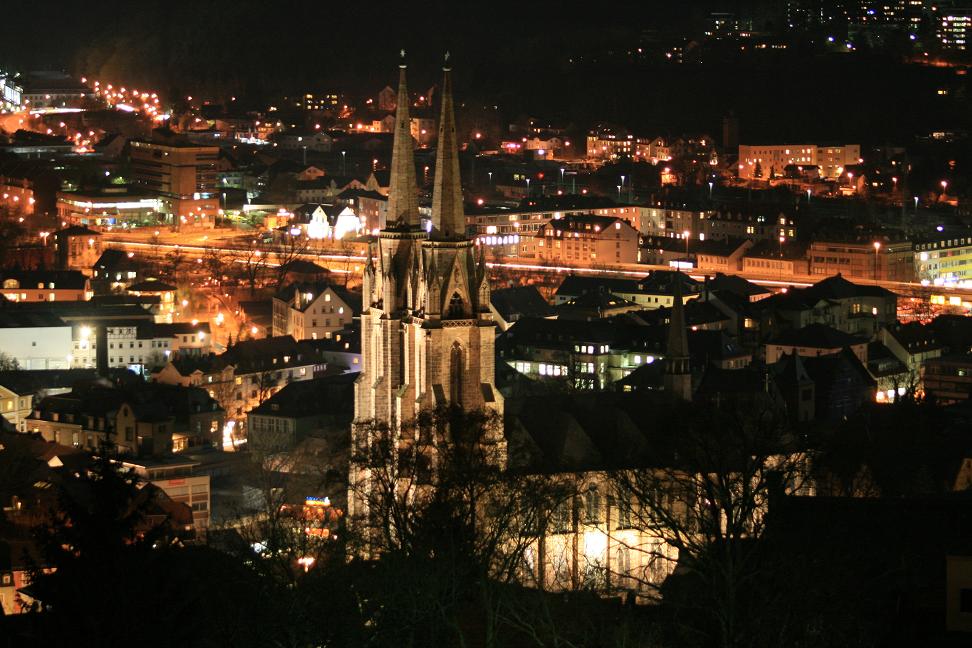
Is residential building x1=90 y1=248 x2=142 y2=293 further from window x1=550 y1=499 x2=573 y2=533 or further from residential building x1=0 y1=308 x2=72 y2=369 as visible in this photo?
window x1=550 y1=499 x2=573 y2=533

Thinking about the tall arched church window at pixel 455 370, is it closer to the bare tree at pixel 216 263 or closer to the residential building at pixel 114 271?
the residential building at pixel 114 271

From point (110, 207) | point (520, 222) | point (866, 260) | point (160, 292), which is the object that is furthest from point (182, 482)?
point (110, 207)

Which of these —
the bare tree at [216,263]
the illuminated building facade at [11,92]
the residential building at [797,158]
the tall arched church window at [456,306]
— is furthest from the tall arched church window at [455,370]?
the illuminated building facade at [11,92]

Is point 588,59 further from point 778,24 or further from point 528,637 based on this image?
point 528,637

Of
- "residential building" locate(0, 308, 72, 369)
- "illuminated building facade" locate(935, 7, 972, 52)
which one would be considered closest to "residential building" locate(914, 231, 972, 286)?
"residential building" locate(0, 308, 72, 369)

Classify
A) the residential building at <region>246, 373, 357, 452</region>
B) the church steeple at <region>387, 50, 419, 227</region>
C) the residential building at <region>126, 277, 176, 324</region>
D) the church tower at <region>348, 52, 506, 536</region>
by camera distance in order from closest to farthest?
1. the church tower at <region>348, 52, 506, 536</region>
2. the church steeple at <region>387, 50, 419, 227</region>
3. the residential building at <region>246, 373, 357, 452</region>
4. the residential building at <region>126, 277, 176, 324</region>

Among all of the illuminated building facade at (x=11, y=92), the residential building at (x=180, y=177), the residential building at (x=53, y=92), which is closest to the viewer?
the residential building at (x=180, y=177)
